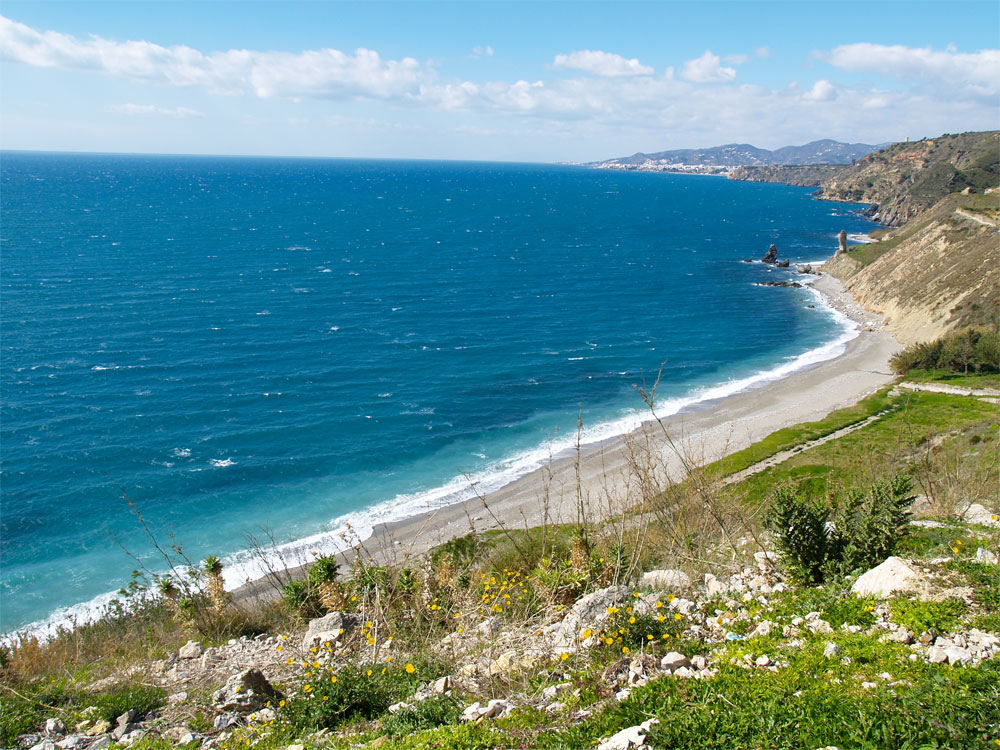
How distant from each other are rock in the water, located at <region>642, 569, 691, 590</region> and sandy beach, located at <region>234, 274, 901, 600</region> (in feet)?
39.5

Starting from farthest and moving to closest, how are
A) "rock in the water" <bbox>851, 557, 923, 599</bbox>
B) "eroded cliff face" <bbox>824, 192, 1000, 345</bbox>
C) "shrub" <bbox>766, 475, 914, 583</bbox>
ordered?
"eroded cliff face" <bbox>824, 192, 1000, 345</bbox>
"shrub" <bbox>766, 475, 914, 583</bbox>
"rock in the water" <bbox>851, 557, 923, 599</bbox>

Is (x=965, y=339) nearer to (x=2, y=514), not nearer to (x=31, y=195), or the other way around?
(x=2, y=514)

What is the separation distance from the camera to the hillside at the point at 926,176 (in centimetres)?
12262

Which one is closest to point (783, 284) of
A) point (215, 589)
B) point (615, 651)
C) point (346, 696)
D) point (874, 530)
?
point (874, 530)

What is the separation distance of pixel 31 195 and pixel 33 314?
→ 121292 mm

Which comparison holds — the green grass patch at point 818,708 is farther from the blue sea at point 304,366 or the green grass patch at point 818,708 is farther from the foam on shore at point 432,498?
the blue sea at point 304,366

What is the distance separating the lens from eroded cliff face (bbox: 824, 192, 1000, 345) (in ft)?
176

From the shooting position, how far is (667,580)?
31.0 ft

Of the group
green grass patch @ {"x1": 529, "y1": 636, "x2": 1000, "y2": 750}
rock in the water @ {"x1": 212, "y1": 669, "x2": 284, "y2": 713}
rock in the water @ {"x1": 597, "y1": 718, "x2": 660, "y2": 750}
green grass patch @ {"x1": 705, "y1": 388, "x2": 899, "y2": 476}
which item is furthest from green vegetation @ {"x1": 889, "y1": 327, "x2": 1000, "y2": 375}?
rock in the water @ {"x1": 212, "y1": 669, "x2": 284, "y2": 713}

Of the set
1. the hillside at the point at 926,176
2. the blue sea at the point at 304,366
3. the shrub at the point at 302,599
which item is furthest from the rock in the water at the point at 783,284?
the shrub at the point at 302,599

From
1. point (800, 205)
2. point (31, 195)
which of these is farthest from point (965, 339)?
point (31, 195)

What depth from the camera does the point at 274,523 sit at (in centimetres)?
2962

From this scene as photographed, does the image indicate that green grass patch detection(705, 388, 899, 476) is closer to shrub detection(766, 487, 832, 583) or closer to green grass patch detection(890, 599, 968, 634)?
shrub detection(766, 487, 832, 583)

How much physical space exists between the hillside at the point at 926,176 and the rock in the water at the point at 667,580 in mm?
132042
